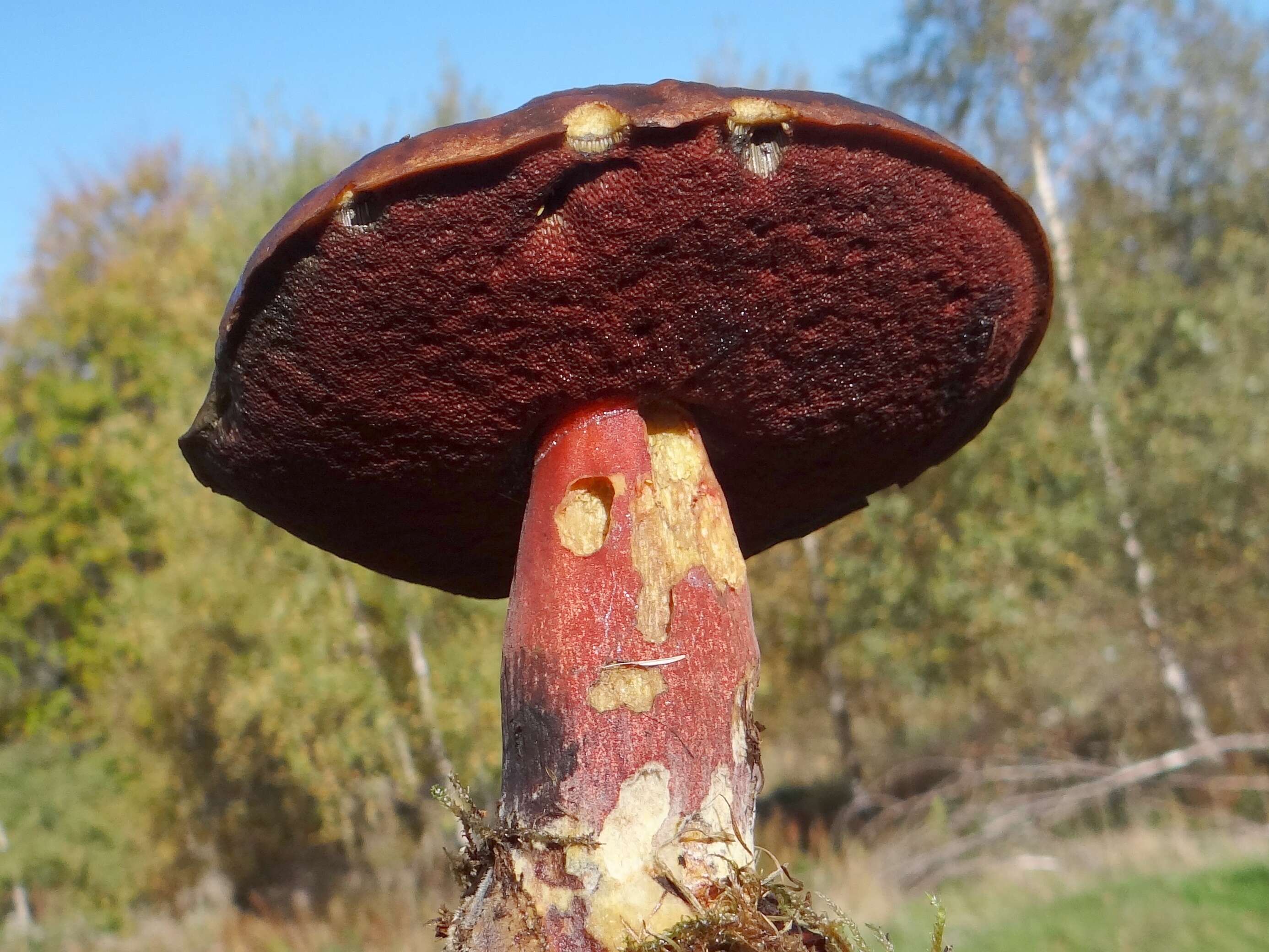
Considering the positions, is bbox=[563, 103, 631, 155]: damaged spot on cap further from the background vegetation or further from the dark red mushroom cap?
the background vegetation

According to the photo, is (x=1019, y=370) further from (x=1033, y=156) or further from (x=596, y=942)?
(x=1033, y=156)

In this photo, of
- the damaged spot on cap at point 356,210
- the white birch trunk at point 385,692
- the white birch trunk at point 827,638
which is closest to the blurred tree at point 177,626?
the white birch trunk at point 385,692

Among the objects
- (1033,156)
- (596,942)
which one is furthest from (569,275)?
(1033,156)

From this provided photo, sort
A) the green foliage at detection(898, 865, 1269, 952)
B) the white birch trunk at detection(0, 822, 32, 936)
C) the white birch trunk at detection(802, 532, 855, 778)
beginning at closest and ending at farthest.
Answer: the green foliage at detection(898, 865, 1269, 952), the white birch trunk at detection(802, 532, 855, 778), the white birch trunk at detection(0, 822, 32, 936)

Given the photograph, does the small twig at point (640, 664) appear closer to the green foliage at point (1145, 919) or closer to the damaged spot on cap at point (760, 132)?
the damaged spot on cap at point (760, 132)

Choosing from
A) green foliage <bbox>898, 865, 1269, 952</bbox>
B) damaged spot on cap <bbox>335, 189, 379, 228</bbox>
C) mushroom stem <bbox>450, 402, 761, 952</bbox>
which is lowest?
green foliage <bbox>898, 865, 1269, 952</bbox>

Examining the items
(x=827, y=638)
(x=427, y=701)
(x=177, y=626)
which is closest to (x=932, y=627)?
(x=827, y=638)

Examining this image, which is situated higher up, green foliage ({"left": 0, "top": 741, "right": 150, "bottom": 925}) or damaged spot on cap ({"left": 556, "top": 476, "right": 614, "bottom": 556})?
green foliage ({"left": 0, "top": 741, "right": 150, "bottom": 925})

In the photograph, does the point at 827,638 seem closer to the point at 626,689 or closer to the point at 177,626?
the point at 177,626

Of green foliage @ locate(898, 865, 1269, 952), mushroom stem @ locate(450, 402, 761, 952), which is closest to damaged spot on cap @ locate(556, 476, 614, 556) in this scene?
mushroom stem @ locate(450, 402, 761, 952)
